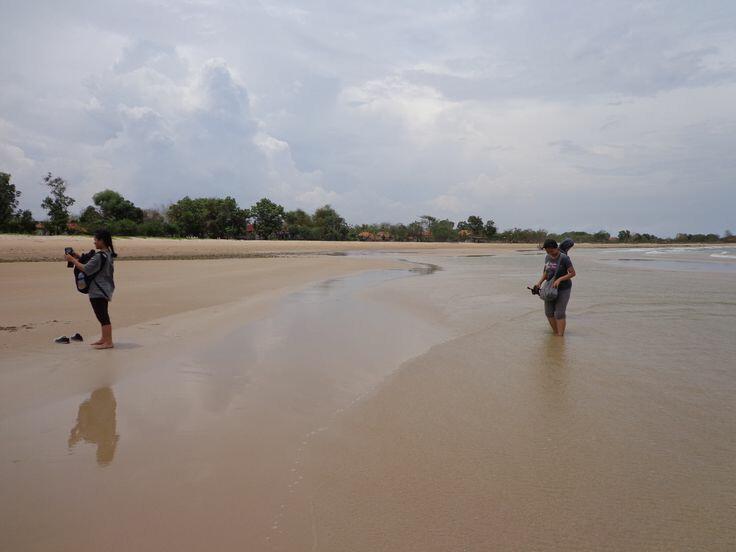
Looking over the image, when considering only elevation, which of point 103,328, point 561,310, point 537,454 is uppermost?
point 561,310

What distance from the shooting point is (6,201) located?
4775 cm

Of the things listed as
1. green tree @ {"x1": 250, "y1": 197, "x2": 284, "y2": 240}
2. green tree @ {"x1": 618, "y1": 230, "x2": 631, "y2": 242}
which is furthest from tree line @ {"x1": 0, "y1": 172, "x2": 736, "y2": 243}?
green tree @ {"x1": 618, "y1": 230, "x2": 631, "y2": 242}

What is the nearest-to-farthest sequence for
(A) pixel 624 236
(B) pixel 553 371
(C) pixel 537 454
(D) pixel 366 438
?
(C) pixel 537 454 → (D) pixel 366 438 → (B) pixel 553 371 → (A) pixel 624 236

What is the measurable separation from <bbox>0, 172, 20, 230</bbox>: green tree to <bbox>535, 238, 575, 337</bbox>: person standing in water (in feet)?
188

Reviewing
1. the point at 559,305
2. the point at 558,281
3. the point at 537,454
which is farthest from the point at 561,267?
the point at 537,454

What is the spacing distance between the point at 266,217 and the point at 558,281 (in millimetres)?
72251

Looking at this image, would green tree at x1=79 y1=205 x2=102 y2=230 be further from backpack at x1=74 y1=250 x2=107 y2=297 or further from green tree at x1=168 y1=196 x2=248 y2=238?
backpack at x1=74 y1=250 x2=107 y2=297

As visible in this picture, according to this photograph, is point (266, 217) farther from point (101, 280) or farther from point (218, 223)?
point (101, 280)

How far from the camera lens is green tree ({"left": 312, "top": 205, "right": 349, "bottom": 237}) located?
84.4 metres

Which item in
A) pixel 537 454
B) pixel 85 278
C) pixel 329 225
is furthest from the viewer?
pixel 329 225

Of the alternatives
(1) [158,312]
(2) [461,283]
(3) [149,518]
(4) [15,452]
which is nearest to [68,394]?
(4) [15,452]

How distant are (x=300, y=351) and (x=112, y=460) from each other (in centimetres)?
325

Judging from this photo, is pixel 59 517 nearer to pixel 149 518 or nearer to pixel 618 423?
pixel 149 518

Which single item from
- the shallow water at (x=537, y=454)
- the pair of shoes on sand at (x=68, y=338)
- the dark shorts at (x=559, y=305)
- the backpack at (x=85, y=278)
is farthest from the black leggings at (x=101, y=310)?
the dark shorts at (x=559, y=305)
